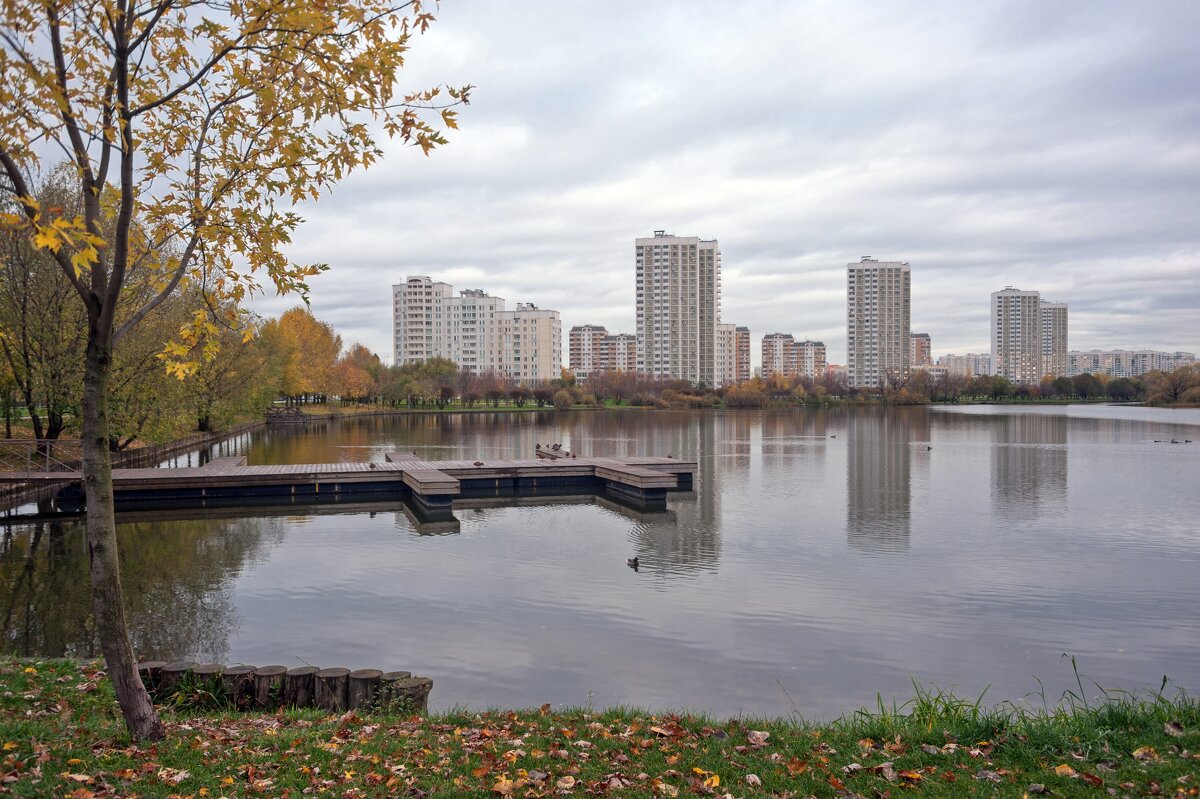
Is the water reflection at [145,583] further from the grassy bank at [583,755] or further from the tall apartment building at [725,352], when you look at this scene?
the tall apartment building at [725,352]

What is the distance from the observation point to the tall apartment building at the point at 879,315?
173 m

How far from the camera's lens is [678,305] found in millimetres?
158375

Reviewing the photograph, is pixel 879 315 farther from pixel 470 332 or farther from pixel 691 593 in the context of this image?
pixel 691 593

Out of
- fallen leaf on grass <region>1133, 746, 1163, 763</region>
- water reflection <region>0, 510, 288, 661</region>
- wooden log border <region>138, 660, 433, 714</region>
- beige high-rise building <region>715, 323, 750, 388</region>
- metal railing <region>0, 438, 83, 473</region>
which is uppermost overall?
beige high-rise building <region>715, 323, 750, 388</region>

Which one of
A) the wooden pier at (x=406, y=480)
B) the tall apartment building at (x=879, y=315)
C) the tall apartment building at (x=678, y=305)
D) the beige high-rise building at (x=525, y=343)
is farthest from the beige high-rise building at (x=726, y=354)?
the wooden pier at (x=406, y=480)

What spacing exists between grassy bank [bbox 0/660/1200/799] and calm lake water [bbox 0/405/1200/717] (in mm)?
2133

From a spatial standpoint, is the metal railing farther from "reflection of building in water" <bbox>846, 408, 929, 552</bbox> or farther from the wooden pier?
"reflection of building in water" <bbox>846, 408, 929, 552</bbox>

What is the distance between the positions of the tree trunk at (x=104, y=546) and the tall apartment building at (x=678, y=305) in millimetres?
152828

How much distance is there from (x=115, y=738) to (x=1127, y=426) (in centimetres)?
7353

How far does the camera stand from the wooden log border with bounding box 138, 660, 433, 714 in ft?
24.3

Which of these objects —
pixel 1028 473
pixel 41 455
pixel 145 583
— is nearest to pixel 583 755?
pixel 145 583

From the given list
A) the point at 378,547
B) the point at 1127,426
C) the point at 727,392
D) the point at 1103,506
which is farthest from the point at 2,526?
the point at 727,392

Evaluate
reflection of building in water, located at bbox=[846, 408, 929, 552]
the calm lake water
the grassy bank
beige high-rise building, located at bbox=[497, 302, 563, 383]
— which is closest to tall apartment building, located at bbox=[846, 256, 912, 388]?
beige high-rise building, located at bbox=[497, 302, 563, 383]

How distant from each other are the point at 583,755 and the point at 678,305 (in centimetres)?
15487
